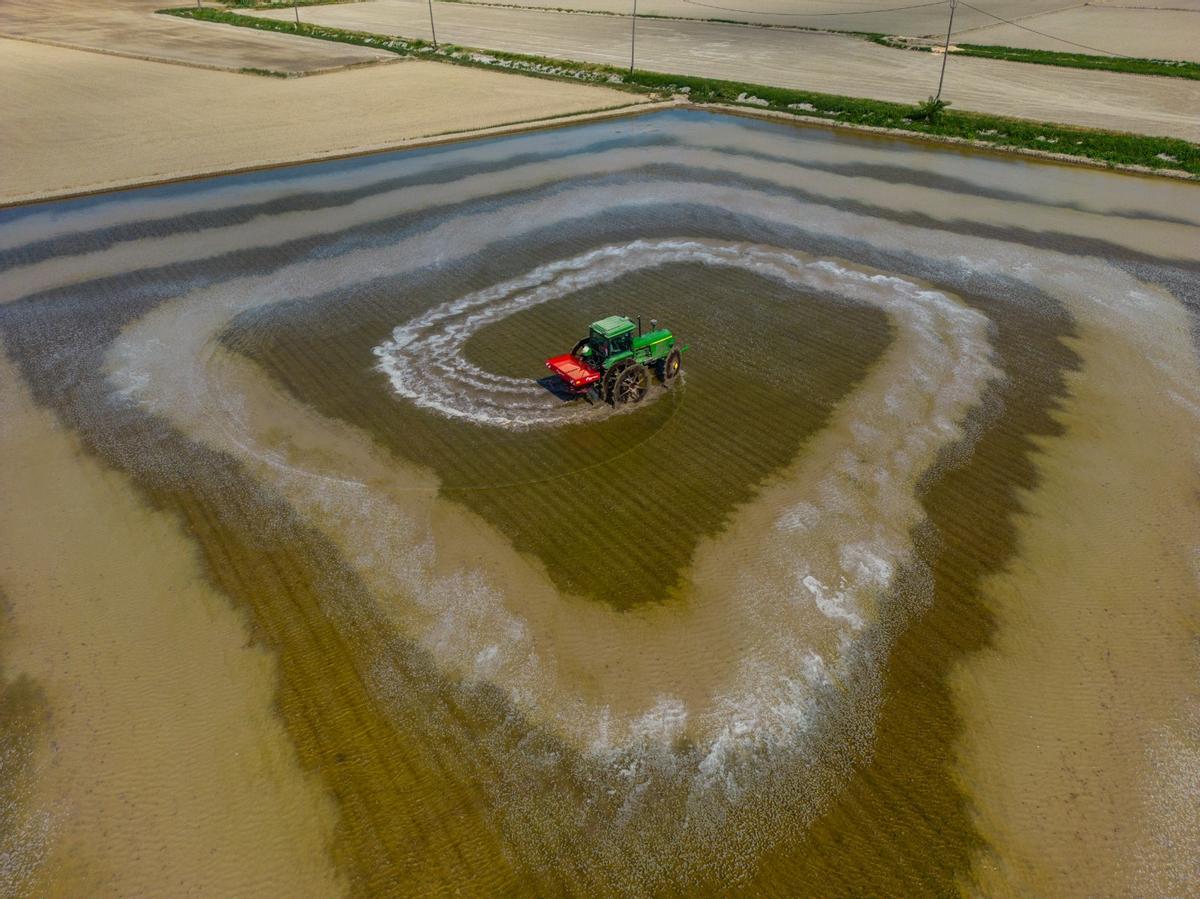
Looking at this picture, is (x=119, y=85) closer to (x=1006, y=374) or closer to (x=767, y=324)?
(x=767, y=324)

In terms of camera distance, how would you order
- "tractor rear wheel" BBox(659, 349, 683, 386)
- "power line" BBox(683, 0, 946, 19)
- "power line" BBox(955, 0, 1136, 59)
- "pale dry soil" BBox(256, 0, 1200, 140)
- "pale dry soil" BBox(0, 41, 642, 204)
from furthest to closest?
"power line" BBox(683, 0, 946, 19), "power line" BBox(955, 0, 1136, 59), "pale dry soil" BBox(256, 0, 1200, 140), "pale dry soil" BBox(0, 41, 642, 204), "tractor rear wheel" BBox(659, 349, 683, 386)

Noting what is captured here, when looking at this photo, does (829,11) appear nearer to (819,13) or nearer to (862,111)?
(819,13)

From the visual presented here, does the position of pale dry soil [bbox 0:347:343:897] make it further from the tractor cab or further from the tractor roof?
the tractor roof

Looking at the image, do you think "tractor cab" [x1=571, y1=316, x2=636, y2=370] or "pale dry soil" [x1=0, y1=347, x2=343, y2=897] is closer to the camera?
"pale dry soil" [x1=0, y1=347, x2=343, y2=897]

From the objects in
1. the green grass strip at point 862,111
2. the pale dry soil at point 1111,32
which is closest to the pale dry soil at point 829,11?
the pale dry soil at point 1111,32

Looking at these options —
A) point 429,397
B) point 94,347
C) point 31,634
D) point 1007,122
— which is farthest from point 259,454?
point 1007,122

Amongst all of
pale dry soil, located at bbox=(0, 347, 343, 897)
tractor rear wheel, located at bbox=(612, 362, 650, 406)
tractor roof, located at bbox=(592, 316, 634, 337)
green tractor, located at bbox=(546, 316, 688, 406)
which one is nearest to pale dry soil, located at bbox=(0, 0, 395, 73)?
green tractor, located at bbox=(546, 316, 688, 406)

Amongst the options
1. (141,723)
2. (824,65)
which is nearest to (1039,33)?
(824,65)

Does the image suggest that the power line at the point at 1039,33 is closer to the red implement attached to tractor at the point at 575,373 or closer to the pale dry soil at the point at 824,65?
the pale dry soil at the point at 824,65
